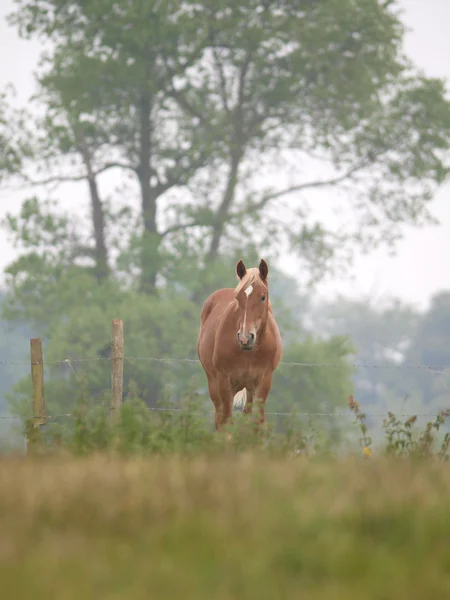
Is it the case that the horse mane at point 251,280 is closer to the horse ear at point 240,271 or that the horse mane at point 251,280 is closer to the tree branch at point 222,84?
the horse ear at point 240,271

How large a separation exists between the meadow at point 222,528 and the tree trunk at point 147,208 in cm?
2704

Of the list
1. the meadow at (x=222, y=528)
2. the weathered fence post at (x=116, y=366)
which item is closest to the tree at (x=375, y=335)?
the weathered fence post at (x=116, y=366)

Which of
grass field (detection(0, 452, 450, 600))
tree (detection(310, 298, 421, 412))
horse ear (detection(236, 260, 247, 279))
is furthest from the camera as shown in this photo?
tree (detection(310, 298, 421, 412))

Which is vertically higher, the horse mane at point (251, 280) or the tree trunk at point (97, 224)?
the tree trunk at point (97, 224)

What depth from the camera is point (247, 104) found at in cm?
3644

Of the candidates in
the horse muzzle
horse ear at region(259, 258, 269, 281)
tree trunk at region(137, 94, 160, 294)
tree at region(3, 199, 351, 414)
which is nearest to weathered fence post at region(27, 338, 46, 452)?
the horse muzzle

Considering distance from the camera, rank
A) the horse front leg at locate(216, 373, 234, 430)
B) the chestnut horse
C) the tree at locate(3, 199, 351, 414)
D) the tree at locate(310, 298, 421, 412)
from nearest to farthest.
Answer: the chestnut horse → the horse front leg at locate(216, 373, 234, 430) → the tree at locate(3, 199, 351, 414) → the tree at locate(310, 298, 421, 412)

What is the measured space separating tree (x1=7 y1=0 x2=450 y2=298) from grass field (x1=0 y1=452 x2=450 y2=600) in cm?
2825

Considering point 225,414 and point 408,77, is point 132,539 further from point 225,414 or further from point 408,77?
point 408,77

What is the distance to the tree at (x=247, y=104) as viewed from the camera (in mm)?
34281

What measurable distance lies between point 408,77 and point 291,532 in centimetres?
3287

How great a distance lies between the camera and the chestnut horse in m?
11.0


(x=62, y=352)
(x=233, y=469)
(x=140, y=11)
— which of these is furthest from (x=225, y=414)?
(x=140, y=11)

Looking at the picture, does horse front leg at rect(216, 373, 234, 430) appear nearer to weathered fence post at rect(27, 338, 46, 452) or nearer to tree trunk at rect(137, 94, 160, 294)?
weathered fence post at rect(27, 338, 46, 452)
